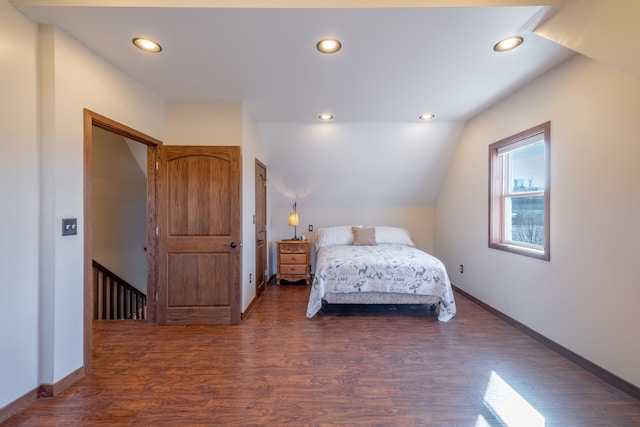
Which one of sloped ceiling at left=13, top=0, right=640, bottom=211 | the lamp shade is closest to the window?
sloped ceiling at left=13, top=0, right=640, bottom=211

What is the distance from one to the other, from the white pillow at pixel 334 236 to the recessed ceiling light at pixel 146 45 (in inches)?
132

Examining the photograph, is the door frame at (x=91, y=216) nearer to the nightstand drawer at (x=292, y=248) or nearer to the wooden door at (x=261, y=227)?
the wooden door at (x=261, y=227)

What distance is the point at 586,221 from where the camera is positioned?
209 cm

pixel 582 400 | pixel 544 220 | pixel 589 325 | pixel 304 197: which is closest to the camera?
pixel 582 400

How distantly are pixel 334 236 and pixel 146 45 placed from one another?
3.47 metres

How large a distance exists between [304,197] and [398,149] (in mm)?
1841

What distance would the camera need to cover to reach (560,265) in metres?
2.30

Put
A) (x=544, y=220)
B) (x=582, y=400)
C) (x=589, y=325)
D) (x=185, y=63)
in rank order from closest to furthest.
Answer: (x=582, y=400)
(x=589, y=325)
(x=185, y=63)
(x=544, y=220)

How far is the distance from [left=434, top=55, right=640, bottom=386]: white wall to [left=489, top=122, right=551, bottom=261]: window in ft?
0.29

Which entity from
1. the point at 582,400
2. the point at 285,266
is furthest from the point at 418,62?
the point at 285,266

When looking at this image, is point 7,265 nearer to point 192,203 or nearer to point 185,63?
point 192,203

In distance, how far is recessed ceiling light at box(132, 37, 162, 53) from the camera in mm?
1931

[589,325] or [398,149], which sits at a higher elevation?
[398,149]

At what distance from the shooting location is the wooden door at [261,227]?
3828 millimetres
